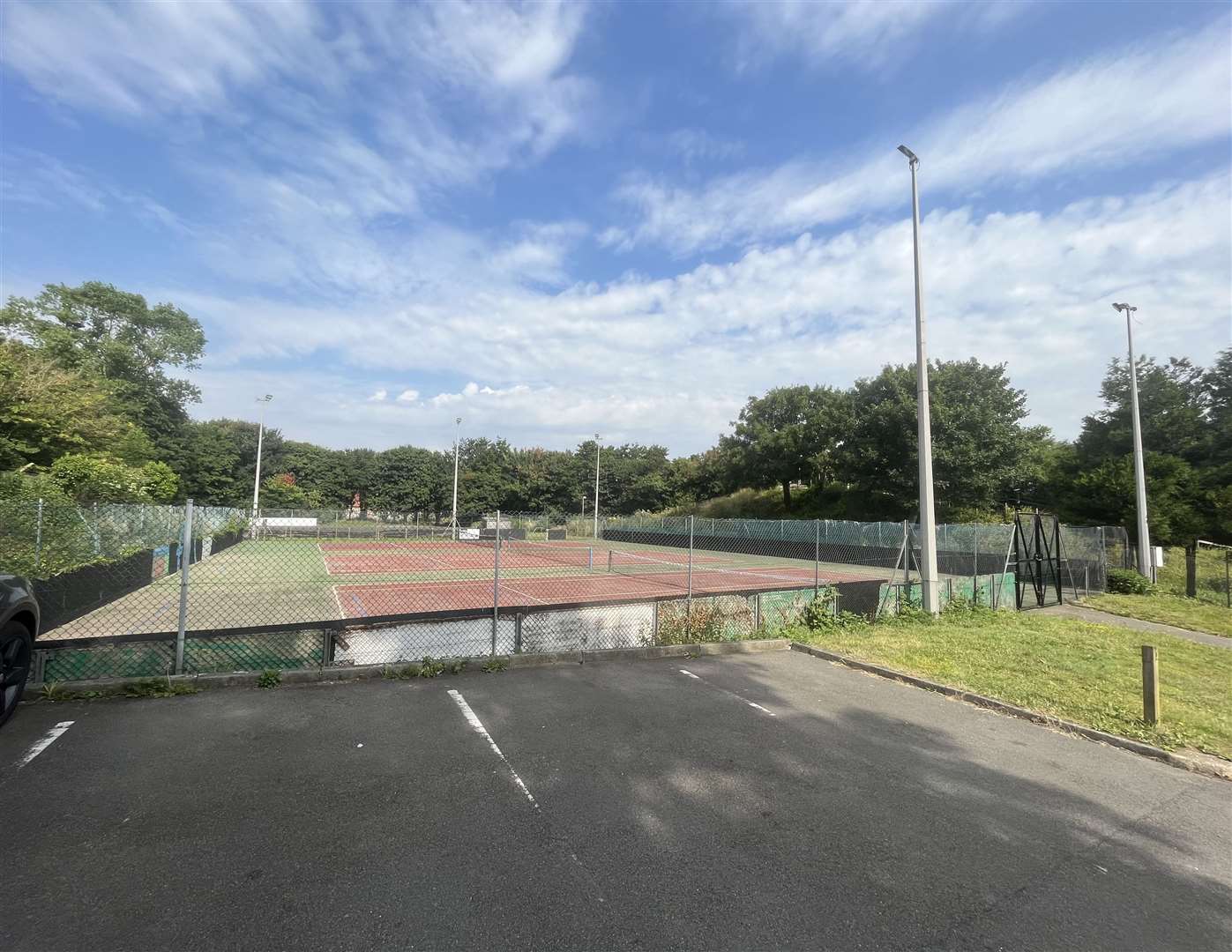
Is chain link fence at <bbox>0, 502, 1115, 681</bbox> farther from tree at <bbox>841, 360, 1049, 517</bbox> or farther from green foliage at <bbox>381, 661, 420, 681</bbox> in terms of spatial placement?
tree at <bbox>841, 360, 1049, 517</bbox>

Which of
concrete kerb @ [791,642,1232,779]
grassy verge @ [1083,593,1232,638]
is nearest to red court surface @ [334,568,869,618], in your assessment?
concrete kerb @ [791,642,1232,779]

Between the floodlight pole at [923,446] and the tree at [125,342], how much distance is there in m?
47.0

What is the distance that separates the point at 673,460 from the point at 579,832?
2734 inches

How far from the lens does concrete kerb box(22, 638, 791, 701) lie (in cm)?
564

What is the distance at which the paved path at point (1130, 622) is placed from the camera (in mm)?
11855

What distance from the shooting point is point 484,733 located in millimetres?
5129

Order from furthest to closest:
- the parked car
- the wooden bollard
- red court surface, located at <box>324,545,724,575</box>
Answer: red court surface, located at <box>324,545,724,575</box> → the wooden bollard → the parked car

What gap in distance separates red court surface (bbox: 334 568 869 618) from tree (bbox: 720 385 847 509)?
23952 mm

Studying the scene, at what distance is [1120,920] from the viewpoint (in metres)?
2.96

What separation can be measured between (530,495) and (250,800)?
68479mm

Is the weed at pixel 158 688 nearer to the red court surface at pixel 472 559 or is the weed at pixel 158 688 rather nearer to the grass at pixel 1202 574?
the red court surface at pixel 472 559

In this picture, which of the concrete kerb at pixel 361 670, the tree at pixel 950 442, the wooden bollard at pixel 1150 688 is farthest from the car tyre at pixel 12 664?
the tree at pixel 950 442

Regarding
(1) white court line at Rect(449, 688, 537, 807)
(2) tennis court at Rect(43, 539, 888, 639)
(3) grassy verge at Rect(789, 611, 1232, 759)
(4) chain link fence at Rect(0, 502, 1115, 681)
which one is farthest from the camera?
(2) tennis court at Rect(43, 539, 888, 639)

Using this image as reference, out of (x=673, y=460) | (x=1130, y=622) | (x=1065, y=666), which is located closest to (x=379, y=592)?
(x=1065, y=666)
